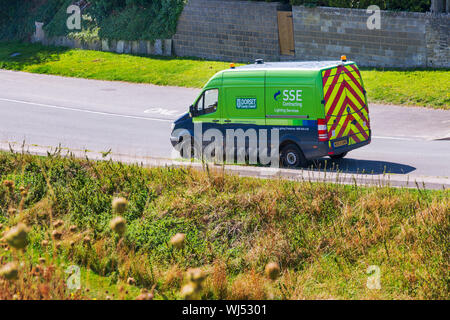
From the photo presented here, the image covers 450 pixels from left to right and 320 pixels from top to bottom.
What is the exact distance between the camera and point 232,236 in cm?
1178

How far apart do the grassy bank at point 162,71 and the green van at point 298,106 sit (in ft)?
25.4

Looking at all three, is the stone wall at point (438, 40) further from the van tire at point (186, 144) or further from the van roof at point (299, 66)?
the van tire at point (186, 144)

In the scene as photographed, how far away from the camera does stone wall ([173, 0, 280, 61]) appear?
93.7 feet

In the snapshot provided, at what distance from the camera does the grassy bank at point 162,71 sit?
22.8 metres

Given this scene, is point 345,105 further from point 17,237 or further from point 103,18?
point 103,18

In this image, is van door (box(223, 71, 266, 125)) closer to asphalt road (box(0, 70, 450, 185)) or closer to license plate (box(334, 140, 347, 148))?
license plate (box(334, 140, 347, 148))

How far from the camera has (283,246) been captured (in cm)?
1112

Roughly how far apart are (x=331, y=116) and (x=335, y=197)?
128 inches

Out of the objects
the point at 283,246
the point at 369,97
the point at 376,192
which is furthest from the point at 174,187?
the point at 369,97

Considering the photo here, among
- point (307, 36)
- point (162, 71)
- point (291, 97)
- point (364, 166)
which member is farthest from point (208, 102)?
point (162, 71)
